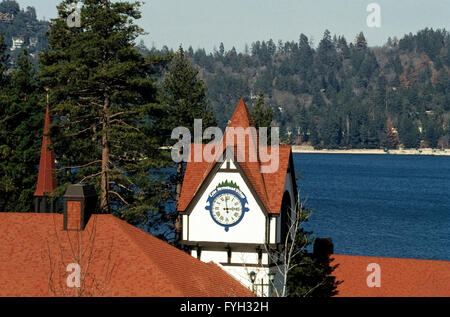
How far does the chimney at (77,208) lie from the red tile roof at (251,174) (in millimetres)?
9302

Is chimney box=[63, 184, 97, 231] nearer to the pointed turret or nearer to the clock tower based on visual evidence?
the clock tower

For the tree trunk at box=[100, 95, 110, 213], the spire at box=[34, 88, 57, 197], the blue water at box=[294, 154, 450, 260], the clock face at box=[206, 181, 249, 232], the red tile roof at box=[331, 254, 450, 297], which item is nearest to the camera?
the clock face at box=[206, 181, 249, 232]

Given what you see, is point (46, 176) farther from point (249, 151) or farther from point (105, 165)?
point (249, 151)

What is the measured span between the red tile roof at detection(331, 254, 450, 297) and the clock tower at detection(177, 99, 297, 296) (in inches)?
192

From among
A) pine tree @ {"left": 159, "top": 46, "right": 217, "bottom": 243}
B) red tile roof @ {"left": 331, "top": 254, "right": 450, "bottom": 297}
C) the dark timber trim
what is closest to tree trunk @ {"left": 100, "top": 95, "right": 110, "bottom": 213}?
the dark timber trim

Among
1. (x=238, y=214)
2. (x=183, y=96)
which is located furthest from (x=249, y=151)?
(x=183, y=96)

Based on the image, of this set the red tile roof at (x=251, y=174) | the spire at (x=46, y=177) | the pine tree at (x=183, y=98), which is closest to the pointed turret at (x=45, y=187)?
the spire at (x=46, y=177)

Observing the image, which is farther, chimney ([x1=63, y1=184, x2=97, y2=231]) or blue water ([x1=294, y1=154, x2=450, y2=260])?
blue water ([x1=294, y1=154, x2=450, y2=260])

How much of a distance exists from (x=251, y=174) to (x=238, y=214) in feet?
5.73

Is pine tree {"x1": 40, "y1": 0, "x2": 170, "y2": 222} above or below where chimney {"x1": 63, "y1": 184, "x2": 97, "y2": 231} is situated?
above

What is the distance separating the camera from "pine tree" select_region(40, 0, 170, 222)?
4900 centimetres

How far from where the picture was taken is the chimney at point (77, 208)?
30812 mm

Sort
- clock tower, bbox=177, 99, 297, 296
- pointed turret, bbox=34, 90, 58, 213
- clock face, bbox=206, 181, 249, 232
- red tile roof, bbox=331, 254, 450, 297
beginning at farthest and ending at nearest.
A: pointed turret, bbox=34, 90, 58, 213 → red tile roof, bbox=331, 254, 450, 297 → clock face, bbox=206, 181, 249, 232 → clock tower, bbox=177, 99, 297, 296

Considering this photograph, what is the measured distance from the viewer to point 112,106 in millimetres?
51500
